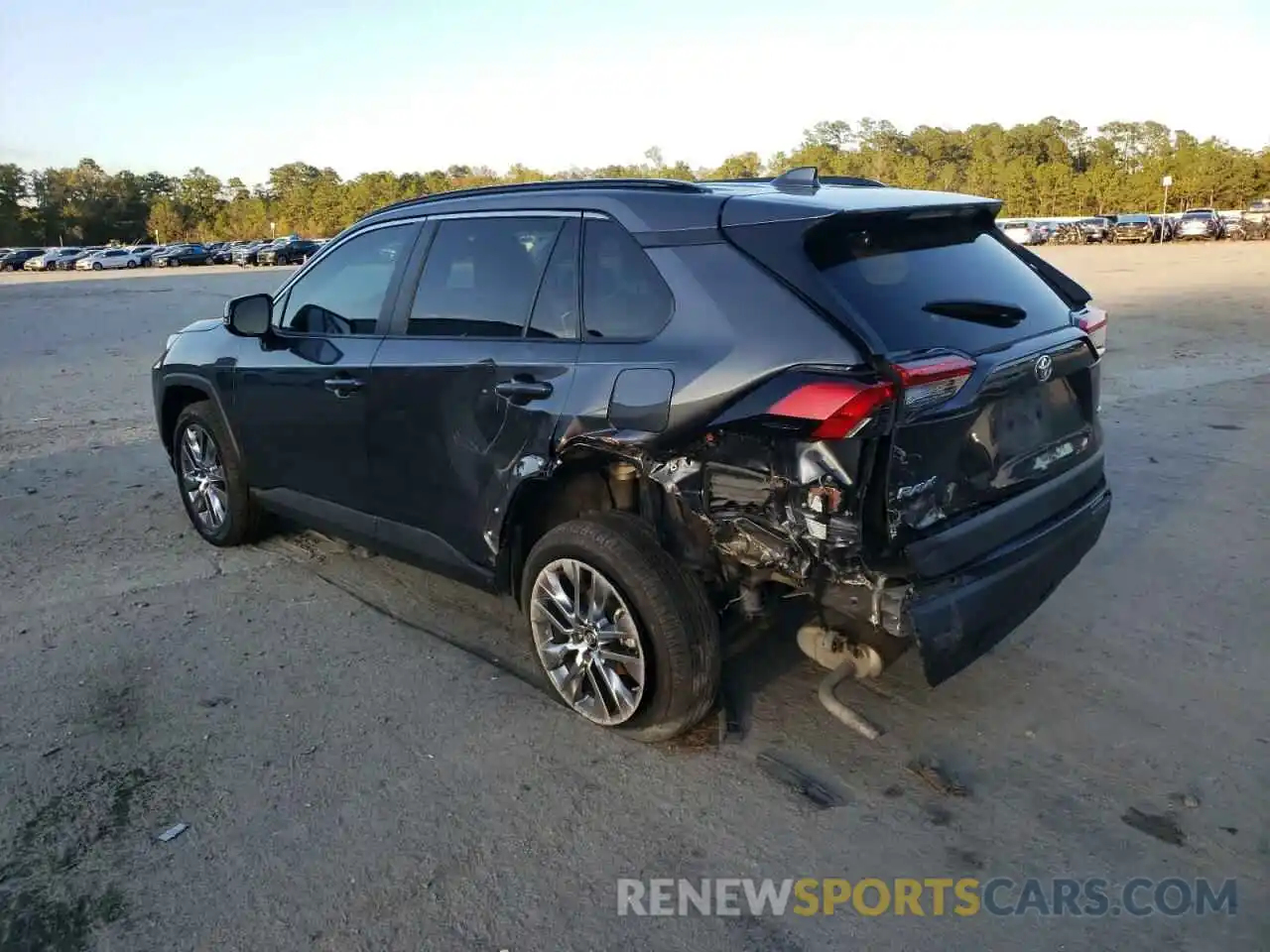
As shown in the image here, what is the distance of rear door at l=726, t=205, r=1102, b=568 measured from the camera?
285cm

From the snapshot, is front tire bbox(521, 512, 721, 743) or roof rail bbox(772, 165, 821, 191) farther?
roof rail bbox(772, 165, 821, 191)

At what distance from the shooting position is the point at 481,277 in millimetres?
3852

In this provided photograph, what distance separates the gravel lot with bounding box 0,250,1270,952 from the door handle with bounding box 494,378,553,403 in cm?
117

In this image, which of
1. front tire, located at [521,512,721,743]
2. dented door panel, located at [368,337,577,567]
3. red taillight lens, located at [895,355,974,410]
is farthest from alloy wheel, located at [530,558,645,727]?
red taillight lens, located at [895,355,974,410]

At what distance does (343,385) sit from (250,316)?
0.78 meters

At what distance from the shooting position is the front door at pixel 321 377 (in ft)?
14.0

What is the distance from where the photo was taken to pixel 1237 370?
1039 centimetres

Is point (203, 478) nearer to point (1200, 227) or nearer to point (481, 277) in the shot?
point (481, 277)

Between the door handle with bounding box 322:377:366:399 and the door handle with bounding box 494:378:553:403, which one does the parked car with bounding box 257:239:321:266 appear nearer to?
the door handle with bounding box 322:377:366:399

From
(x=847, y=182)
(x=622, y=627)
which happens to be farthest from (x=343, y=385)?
(x=847, y=182)

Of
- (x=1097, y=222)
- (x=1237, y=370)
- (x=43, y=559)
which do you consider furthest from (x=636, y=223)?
(x=1097, y=222)

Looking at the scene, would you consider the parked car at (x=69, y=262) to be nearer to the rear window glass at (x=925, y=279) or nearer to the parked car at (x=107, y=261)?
the parked car at (x=107, y=261)

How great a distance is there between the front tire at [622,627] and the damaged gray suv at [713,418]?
1 cm

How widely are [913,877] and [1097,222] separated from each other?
187 feet
